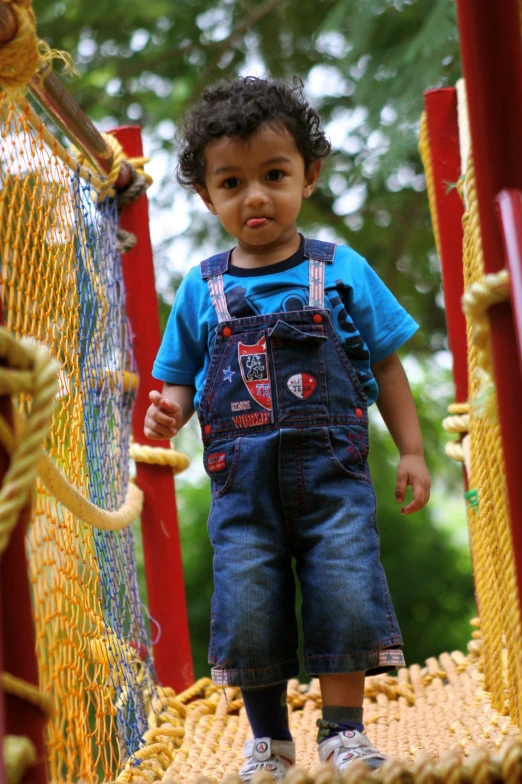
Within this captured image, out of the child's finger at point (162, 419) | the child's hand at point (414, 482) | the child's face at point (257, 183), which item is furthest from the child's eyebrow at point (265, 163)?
the child's hand at point (414, 482)

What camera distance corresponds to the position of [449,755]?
1.18 m

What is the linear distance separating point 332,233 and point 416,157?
0.49 meters

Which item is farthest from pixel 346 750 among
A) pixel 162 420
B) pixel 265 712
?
pixel 162 420

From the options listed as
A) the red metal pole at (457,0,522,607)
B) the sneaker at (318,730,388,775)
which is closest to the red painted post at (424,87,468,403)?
the sneaker at (318,730,388,775)

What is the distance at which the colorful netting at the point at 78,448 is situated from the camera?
162cm

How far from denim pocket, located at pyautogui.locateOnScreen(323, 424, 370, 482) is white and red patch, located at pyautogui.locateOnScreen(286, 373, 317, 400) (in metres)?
0.07

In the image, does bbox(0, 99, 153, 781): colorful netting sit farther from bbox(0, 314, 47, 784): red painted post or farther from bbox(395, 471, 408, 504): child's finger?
bbox(395, 471, 408, 504): child's finger

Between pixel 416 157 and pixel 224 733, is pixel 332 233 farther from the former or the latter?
pixel 224 733

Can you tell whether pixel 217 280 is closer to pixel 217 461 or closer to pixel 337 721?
pixel 217 461

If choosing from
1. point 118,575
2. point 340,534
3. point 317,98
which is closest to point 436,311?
point 317,98

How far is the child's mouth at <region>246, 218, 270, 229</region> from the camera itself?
5.78ft

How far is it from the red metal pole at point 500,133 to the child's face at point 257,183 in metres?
0.72

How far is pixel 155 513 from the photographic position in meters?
2.58

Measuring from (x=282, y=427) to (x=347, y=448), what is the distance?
117 millimetres
